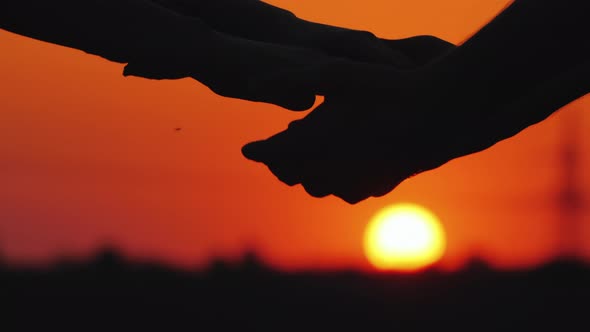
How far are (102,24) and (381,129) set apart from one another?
530 millimetres

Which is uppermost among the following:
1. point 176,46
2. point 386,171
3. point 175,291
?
point 175,291

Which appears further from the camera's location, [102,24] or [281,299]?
[281,299]

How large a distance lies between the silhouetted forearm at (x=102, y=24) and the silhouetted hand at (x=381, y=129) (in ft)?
0.79

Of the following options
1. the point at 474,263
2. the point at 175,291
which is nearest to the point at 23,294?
the point at 175,291

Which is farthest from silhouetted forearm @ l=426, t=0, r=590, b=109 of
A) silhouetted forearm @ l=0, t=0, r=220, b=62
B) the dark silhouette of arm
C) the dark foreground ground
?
the dark foreground ground

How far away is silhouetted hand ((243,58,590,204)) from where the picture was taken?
2764 millimetres

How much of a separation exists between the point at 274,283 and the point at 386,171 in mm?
29998

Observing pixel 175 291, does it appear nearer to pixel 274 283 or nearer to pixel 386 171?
pixel 274 283

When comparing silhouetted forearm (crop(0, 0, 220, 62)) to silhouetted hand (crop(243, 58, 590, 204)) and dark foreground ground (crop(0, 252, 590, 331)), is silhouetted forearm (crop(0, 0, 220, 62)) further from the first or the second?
dark foreground ground (crop(0, 252, 590, 331))

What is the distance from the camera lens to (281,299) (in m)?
31.4

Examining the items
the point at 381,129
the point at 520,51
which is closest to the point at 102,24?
the point at 381,129

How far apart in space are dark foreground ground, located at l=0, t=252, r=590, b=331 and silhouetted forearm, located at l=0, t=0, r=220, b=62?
24186 mm

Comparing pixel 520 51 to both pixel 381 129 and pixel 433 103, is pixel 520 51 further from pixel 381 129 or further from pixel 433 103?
pixel 381 129

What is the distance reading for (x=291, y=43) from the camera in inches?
121
